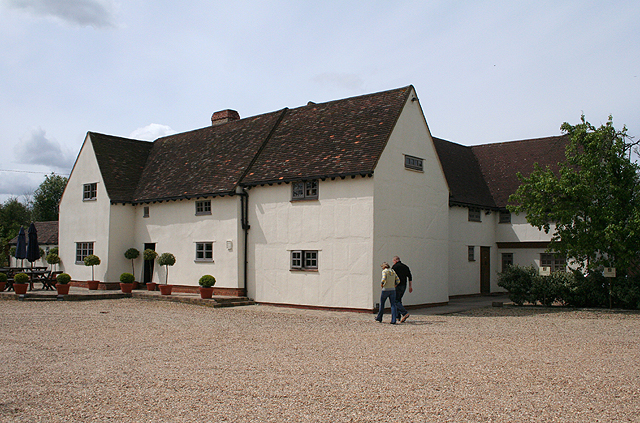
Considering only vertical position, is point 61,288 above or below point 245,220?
below

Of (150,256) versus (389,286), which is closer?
(389,286)

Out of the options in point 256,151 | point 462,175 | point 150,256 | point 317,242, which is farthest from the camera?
point 462,175

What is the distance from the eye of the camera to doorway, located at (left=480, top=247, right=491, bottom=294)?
27.9 metres

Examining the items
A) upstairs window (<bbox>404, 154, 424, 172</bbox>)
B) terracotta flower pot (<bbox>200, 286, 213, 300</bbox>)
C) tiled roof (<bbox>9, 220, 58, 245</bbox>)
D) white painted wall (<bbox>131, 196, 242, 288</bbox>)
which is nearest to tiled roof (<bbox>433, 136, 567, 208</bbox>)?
upstairs window (<bbox>404, 154, 424, 172</bbox>)

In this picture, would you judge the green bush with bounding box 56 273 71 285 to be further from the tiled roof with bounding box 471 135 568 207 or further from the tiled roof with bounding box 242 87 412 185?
the tiled roof with bounding box 471 135 568 207

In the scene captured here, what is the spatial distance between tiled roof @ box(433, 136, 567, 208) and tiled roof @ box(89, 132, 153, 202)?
49.8 feet

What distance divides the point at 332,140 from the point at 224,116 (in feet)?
34.5

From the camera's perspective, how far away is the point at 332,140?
2127cm

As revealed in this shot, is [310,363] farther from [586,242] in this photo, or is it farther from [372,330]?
[586,242]

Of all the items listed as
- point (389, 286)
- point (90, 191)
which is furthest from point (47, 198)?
point (389, 286)

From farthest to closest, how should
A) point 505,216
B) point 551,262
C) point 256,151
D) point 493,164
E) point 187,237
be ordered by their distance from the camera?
point 493,164 → point 505,216 → point 551,262 → point 187,237 → point 256,151

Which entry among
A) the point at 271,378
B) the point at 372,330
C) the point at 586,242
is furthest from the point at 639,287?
the point at 271,378

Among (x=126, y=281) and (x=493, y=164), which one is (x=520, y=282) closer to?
(x=493, y=164)

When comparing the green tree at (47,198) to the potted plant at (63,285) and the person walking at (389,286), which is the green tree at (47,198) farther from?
the person walking at (389,286)
